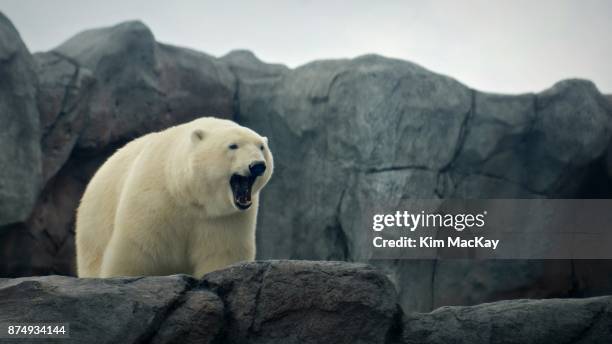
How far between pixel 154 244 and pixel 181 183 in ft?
1.23

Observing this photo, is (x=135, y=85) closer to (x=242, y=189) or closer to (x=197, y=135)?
(x=197, y=135)

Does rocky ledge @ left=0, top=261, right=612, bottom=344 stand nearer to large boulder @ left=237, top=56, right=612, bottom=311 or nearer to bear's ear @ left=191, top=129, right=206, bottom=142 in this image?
bear's ear @ left=191, top=129, right=206, bottom=142

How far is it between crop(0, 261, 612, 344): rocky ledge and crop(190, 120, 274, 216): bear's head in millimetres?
1017

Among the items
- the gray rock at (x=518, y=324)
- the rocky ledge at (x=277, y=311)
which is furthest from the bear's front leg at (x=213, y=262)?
the gray rock at (x=518, y=324)

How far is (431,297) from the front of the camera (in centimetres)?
954

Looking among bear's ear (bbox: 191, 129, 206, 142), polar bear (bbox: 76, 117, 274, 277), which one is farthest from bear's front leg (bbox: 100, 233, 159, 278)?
bear's ear (bbox: 191, 129, 206, 142)

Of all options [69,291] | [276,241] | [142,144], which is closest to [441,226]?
[276,241]

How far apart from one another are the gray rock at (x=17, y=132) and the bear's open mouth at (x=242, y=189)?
152 inches

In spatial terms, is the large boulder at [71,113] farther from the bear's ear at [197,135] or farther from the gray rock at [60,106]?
the bear's ear at [197,135]

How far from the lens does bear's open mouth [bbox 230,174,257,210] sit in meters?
5.14

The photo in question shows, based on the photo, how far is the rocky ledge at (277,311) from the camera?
12.3ft

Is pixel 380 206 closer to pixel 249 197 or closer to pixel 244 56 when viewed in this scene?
pixel 244 56

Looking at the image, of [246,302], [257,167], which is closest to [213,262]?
[257,167]

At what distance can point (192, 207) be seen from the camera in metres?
5.16
